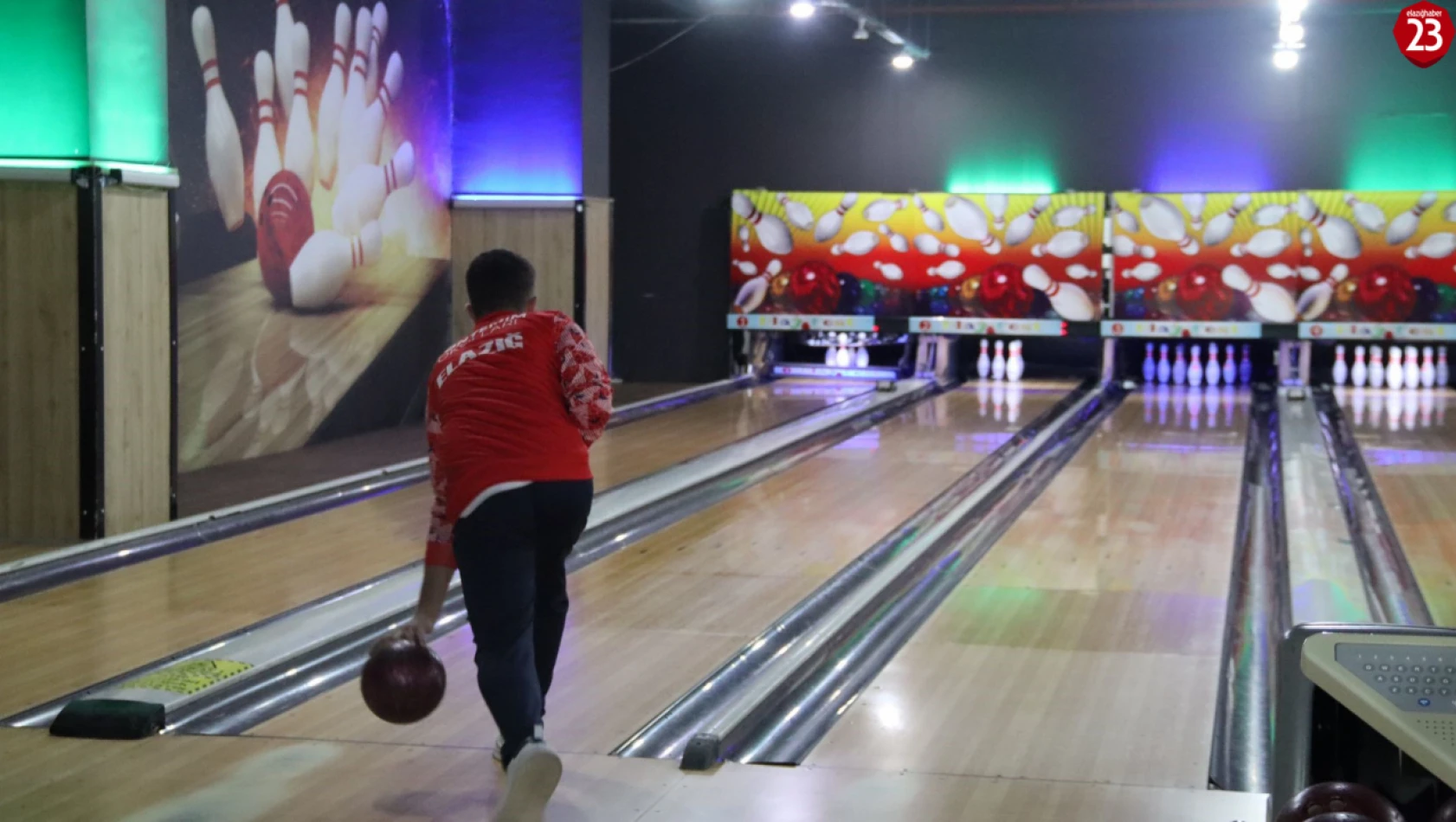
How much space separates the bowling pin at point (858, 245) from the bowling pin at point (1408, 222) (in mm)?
3015

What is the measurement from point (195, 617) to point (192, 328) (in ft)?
8.94

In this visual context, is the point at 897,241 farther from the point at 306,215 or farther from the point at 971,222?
the point at 306,215

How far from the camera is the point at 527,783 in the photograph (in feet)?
8.38

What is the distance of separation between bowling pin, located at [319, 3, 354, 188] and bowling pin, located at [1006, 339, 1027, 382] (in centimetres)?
468

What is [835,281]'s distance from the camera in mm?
10852

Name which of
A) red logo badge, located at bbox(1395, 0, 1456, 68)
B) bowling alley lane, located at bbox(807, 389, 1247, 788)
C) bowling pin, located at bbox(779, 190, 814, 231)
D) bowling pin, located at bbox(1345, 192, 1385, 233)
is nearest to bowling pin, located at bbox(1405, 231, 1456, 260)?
bowling pin, located at bbox(1345, 192, 1385, 233)

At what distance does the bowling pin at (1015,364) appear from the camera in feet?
35.2

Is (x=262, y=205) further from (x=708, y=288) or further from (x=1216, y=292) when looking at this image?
(x=1216, y=292)

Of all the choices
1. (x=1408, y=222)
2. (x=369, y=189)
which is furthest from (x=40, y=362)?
(x=1408, y=222)

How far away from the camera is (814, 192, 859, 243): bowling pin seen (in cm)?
1080

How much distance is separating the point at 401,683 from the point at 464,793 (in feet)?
0.99

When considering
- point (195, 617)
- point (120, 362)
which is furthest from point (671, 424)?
point (195, 617)

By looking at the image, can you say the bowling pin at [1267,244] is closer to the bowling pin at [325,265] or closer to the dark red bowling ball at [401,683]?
the bowling pin at [325,265]

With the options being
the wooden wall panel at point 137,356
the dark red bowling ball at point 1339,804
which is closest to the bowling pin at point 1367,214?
the wooden wall panel at point 137,356
